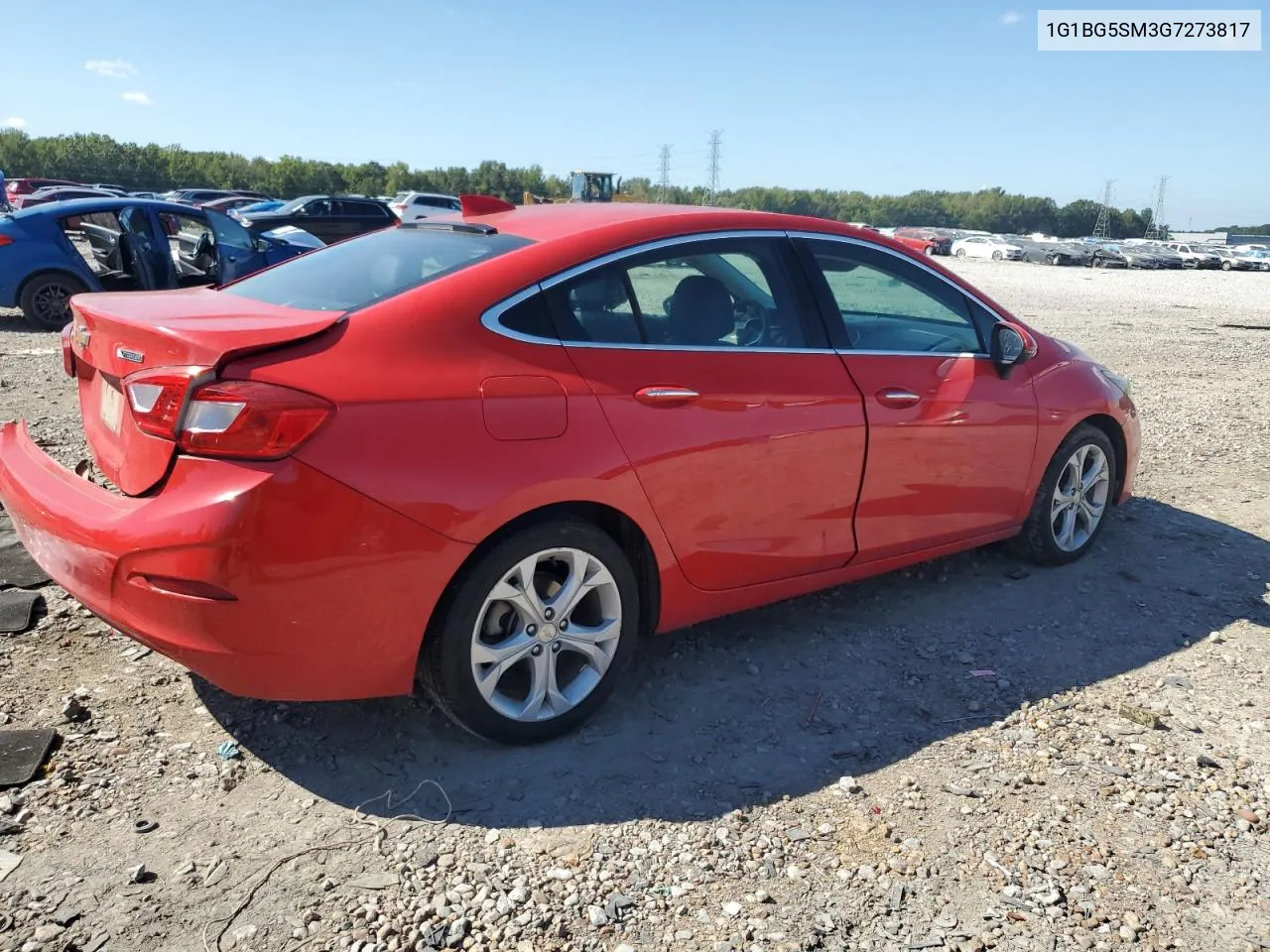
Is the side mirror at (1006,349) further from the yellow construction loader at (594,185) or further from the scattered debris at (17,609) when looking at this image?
the yellow construction loader at (594,185)

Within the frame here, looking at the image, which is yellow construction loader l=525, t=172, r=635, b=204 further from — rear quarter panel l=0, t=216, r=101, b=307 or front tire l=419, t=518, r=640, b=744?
front tire l=419, t=518, r=640, b=744

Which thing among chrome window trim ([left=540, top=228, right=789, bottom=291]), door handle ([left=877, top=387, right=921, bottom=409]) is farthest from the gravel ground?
chrome window trim ([left=540, top=228, right=789, bottom=291])

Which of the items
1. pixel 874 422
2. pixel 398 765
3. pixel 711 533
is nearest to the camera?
pixel 398 765

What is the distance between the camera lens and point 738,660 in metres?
3.81

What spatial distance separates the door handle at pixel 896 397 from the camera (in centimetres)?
382

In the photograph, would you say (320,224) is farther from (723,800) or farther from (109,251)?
(723,800)

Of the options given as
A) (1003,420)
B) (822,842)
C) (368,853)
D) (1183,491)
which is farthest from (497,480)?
(1183,491)

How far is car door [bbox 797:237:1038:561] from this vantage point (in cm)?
383

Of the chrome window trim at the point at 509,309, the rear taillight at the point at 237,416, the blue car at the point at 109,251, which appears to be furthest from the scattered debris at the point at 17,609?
the blue car at the point at 109,251

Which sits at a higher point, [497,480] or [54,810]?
[497,480]

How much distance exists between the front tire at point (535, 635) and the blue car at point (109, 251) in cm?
808

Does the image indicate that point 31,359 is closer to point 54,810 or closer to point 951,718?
point 54,810

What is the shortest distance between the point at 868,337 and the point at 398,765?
2392mm

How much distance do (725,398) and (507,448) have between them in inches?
34.5
